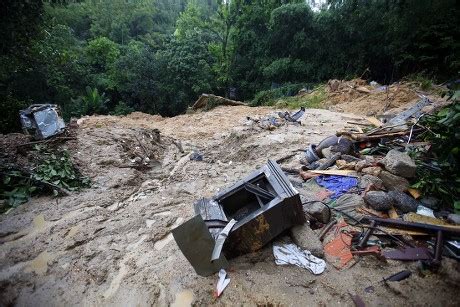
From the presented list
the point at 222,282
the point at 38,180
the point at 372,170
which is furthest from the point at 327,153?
the point at 38,180

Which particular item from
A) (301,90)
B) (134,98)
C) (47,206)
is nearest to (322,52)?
(301,90)

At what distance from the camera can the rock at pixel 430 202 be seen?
313 cm

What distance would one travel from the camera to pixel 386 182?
11.5 ft

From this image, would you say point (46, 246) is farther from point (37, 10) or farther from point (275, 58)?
point (275, 58)

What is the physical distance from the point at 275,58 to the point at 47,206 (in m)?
14.6

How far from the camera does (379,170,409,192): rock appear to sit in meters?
3.38

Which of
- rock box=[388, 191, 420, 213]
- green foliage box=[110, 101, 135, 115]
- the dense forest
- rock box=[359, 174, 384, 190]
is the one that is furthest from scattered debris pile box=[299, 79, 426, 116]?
green foliage box=[110, 101, 135, 115]

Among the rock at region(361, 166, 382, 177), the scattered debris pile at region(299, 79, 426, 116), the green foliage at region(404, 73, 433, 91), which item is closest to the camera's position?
the rock at region(361, 166, 382, 177)

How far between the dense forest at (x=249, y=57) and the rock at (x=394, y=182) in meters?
8.91

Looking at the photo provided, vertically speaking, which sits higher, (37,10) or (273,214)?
(37,10)

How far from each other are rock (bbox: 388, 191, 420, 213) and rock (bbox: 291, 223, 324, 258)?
1.23 m

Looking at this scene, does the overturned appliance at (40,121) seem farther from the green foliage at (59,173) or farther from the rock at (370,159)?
the rock at (370,159)

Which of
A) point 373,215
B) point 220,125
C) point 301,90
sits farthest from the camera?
point 301,90

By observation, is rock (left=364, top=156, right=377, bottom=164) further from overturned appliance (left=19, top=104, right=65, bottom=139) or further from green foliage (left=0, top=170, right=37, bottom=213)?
overturned appliance (left=19, top=104, right=65, bottom=139)
